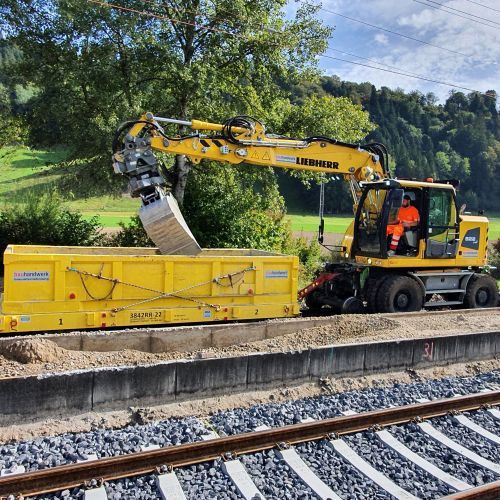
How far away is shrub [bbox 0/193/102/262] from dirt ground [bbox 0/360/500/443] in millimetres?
11920

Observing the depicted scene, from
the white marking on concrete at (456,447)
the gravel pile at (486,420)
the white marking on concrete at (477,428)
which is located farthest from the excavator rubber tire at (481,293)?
the white marking on concrete at (456,447)

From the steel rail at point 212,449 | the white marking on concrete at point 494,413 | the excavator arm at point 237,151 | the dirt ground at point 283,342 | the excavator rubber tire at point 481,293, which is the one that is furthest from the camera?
the excavator rubber tire at point 481,293

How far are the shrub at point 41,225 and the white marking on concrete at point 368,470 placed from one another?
44.5 feet

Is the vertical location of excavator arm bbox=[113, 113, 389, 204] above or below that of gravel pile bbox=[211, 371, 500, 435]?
above

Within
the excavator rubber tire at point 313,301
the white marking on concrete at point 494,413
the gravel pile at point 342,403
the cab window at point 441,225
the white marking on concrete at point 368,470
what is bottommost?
the white marking on concrete at point 368,470

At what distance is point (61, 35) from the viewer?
1487cm

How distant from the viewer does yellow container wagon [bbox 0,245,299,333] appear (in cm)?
799

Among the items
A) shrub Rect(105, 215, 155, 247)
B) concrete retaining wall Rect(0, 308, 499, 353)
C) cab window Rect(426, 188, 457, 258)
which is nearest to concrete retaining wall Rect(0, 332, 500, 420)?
concrete retaining wall Rect(0, 308, 499, 353)

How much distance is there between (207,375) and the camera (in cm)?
682

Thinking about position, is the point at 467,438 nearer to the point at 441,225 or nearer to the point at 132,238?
the point at 441,225

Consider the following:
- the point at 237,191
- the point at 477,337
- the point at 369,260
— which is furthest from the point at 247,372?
the point at 237,191

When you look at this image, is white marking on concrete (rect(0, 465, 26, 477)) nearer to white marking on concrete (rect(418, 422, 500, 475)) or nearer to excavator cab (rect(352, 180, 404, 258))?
white marking on concrete (rect(418, 422, 500, 475))

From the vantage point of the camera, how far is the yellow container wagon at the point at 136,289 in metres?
7.99

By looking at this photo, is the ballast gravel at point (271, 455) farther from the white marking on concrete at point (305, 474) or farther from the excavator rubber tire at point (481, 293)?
the excavator rubber tire at point (481, 293)
